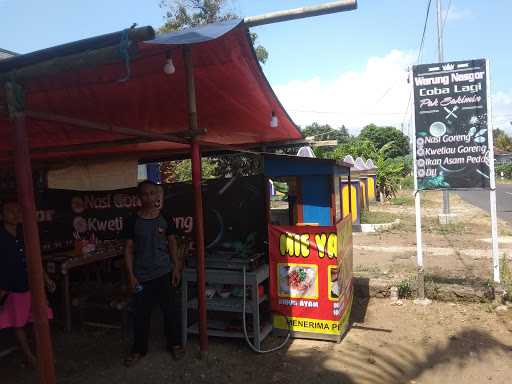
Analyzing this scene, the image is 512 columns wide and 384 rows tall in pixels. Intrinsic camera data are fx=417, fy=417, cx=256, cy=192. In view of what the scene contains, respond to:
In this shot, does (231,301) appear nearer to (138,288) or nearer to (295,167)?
(138,288)

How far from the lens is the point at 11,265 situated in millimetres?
3852

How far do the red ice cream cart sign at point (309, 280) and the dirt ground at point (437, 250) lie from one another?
8.33ft

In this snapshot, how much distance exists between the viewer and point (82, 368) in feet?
13.0

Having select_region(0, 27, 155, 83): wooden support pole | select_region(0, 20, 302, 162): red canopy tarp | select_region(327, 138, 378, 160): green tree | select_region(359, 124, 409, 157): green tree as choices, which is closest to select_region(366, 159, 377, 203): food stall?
select_region(327, 138, 378, 160): green tree

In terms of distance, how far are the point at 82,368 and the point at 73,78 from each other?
2.71m

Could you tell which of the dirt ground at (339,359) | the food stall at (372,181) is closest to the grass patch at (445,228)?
the food stall at (372,181)

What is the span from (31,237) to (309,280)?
2862mm

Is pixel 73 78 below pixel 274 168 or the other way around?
the other way around

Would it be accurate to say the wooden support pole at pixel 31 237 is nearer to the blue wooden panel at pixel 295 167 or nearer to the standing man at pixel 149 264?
the standing man at pixel 149 264

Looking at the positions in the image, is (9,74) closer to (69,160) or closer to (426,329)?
(69,160)

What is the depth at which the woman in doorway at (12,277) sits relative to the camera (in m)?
3.85

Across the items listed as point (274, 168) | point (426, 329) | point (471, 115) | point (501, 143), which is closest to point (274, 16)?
point (274, 168)

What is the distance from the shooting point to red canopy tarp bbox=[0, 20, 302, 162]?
3.48m

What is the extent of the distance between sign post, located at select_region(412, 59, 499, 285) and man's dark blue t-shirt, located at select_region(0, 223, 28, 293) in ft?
15.1
